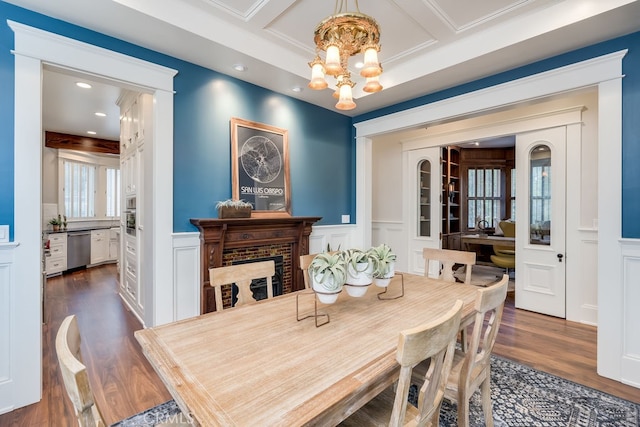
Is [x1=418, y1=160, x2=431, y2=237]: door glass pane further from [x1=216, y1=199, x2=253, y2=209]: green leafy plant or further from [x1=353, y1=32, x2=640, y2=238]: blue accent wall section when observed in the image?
[x1=216, y1=199, x2=253, y2=209]: green leafy plant

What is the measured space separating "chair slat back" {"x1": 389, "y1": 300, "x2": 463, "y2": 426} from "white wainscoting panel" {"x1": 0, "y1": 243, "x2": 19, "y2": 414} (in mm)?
2586

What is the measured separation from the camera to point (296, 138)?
3.91 metres

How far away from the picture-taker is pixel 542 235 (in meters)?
3.97

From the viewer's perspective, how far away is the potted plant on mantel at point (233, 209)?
3059 millimetres

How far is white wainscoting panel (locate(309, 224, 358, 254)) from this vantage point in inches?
163

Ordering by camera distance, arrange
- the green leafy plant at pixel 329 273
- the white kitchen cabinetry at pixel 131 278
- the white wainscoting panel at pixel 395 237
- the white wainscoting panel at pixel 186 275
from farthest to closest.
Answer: the white wainscoting panel at pixel 395 237
the white kitchen cabinetry at pixel 131 278
the white wainscoting panel at pixel 186 275
the green leafy plant at pixel 329 273

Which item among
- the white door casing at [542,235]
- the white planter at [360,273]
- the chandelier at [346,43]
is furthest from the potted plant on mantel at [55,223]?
the white door casing at [542,235]

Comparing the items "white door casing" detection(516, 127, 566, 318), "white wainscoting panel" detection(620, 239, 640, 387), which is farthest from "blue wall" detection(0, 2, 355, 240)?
"white wainscoting panel" detection(620, 239, 640, 387)

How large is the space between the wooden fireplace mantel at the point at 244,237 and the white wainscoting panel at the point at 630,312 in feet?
9.30

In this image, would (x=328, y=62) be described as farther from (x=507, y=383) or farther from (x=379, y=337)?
(x=507, y=383)

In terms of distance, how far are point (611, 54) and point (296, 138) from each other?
3.03 metres

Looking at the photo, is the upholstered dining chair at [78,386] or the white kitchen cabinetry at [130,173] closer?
the upholstered dining chair at [78,386]

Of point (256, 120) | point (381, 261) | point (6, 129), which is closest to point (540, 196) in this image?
point (381, 261)

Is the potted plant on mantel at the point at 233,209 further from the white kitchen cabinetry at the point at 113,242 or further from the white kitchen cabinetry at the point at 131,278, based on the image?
the white kitchen cabinetry at the point at 113,242
